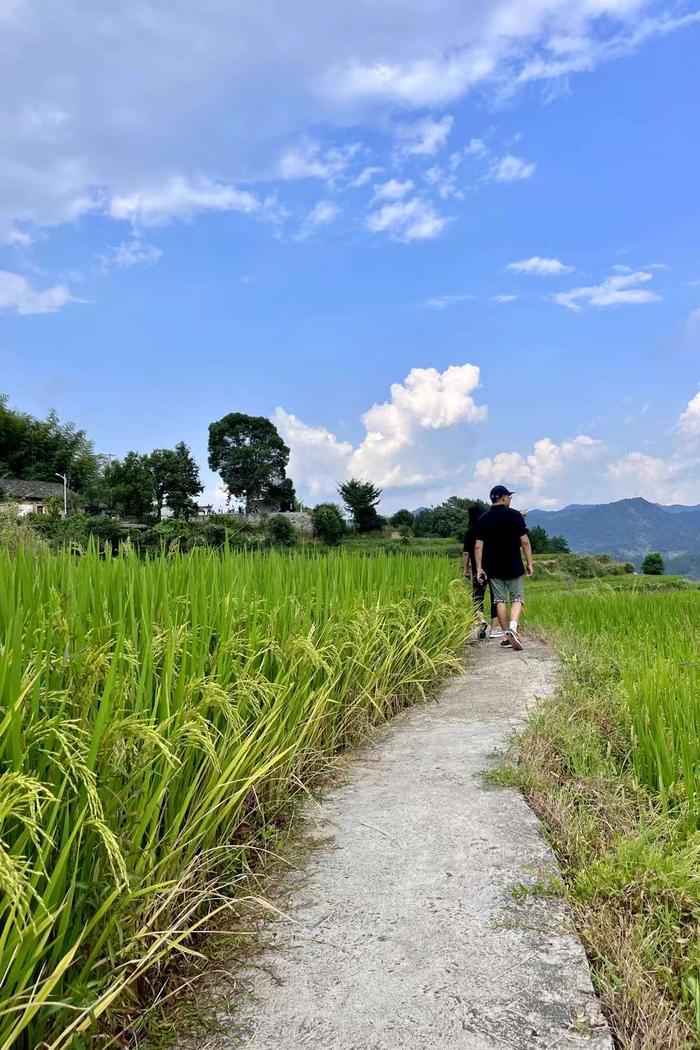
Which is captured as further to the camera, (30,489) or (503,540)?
(30,489)

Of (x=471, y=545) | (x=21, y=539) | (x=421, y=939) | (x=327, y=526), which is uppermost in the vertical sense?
(x=327, y=526)

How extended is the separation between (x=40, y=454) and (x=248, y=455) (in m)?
21.2

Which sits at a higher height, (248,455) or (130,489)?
(248,455)

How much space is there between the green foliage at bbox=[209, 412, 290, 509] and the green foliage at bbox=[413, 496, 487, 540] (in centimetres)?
1781

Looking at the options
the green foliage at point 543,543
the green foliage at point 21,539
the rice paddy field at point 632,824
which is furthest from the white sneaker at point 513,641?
the green foliage at point 543,543

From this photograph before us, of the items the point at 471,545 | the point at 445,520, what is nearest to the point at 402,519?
the point at 445,520

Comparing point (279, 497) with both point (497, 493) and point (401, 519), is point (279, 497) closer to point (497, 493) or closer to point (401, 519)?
point (401, 519)

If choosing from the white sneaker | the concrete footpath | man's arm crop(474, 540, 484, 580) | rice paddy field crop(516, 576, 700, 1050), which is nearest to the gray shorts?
man's arm crop(474, 540, 484, 580)

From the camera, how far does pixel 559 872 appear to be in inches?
88.4

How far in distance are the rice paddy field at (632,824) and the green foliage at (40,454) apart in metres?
68.0

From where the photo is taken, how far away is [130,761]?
1.83 metres

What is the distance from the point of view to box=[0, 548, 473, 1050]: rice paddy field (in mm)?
1436

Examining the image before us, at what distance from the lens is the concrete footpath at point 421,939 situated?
1.60 m

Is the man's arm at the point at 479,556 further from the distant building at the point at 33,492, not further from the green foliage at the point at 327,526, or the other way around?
the distant building at the point at 33,492
